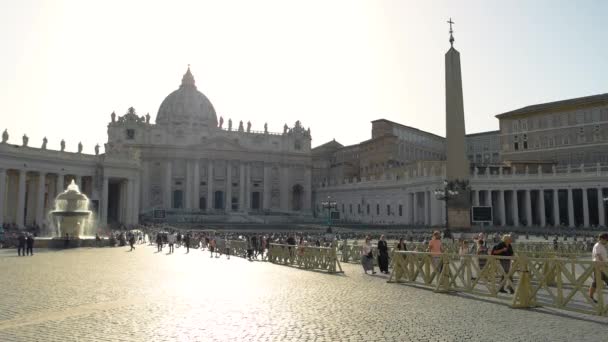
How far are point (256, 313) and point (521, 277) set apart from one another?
18.3 ft

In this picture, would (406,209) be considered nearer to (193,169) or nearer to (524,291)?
(193,169)

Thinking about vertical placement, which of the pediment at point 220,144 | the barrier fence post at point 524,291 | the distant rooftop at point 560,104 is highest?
the distant rooftop at point 560,104

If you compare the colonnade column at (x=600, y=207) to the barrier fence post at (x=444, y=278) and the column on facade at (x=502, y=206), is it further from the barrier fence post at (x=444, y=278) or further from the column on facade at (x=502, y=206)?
the barrier fence post at (x=444, y=278)

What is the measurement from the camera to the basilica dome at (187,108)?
10562 cm

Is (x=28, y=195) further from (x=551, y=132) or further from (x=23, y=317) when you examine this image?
(x=551, y=132)

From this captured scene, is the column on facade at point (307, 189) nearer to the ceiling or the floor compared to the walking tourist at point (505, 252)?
nearer to the ceiling

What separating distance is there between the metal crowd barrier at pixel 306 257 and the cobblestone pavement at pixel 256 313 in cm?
273

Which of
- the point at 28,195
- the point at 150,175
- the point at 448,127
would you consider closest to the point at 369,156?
the point at 150,175

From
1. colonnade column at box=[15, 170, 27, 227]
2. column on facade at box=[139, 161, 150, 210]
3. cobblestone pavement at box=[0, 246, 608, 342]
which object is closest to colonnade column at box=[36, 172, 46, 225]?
colonnade column at box=[15, 170, 27, 227]

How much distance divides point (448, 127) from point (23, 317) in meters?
25.5

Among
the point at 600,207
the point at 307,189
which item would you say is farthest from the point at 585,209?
the point at 307,189

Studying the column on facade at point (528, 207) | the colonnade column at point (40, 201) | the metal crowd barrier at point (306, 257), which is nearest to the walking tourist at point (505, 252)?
the metal crowd barrier at point (306, 257)

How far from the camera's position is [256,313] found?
1046 centimetres

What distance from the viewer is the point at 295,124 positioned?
4021 inches
